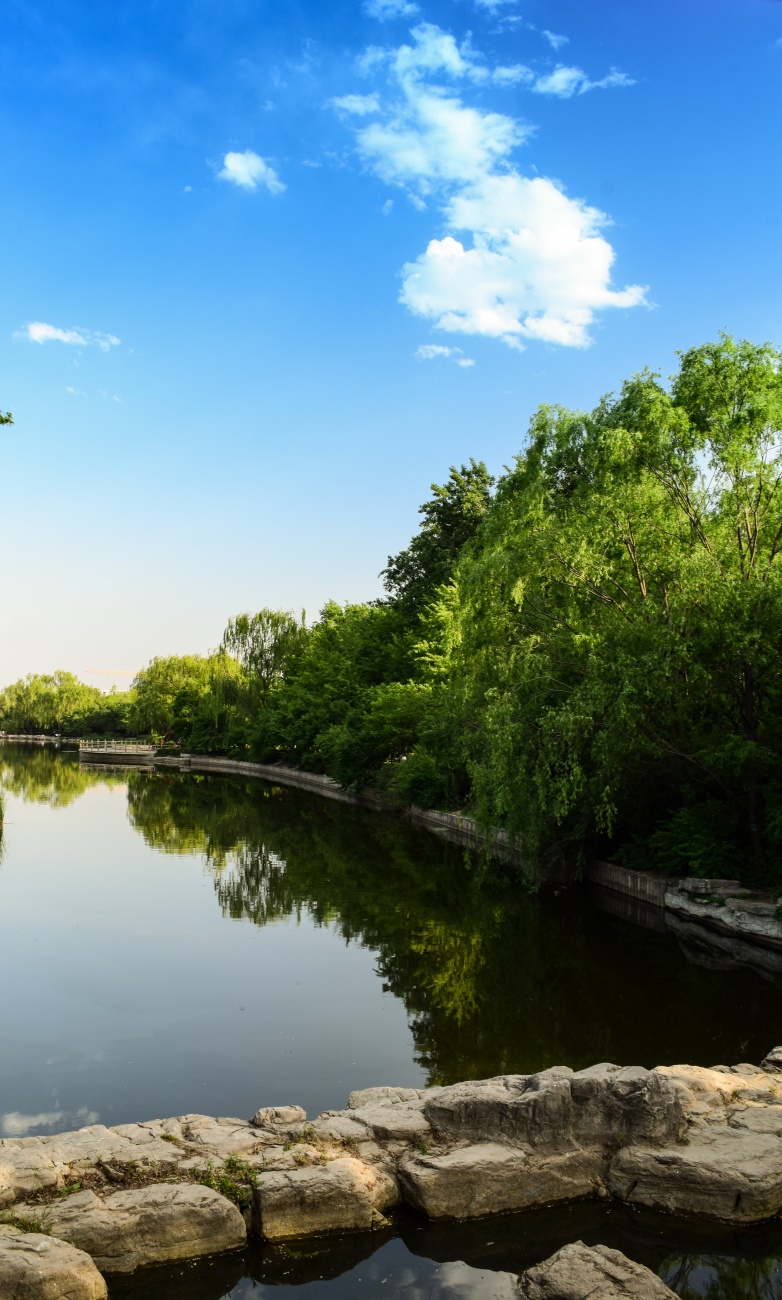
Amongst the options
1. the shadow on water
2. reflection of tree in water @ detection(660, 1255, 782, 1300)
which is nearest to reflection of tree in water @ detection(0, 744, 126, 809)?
the shadow on water

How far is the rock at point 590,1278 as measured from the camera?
17.0ft

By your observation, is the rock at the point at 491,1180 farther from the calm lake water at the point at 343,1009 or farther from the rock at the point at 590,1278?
the rock at the point at 590,1278

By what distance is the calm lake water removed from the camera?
20.1ft

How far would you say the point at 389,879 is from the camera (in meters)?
20.9

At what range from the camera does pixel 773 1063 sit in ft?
28.6

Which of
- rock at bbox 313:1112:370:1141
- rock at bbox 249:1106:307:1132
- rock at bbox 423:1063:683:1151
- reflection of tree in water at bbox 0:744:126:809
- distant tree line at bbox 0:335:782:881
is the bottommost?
reflection of tree in water at bbox 0:744:126:809

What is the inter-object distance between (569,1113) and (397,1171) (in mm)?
1286

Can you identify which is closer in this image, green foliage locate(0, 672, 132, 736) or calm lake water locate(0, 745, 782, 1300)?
calm lake water locate(0, 745, 782, 1300)

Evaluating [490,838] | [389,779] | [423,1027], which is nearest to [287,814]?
[389,779]

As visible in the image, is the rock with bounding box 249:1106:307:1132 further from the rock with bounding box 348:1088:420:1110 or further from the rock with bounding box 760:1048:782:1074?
the rock with bounding box 760:1048:782:1074

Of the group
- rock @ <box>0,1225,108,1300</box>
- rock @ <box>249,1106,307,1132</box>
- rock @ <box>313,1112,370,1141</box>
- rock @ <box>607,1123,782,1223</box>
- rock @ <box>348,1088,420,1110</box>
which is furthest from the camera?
rock @ <box>348,1088,420,1110</box>

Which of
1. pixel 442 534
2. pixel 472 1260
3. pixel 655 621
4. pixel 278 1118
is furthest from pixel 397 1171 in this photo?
pixel 442 534

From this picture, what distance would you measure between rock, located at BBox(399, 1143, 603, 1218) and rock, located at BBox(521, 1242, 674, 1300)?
3.12ft

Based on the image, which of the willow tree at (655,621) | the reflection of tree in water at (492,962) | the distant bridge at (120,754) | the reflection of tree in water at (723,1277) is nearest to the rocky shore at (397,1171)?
the reflection of tree in water at (723,1277)
